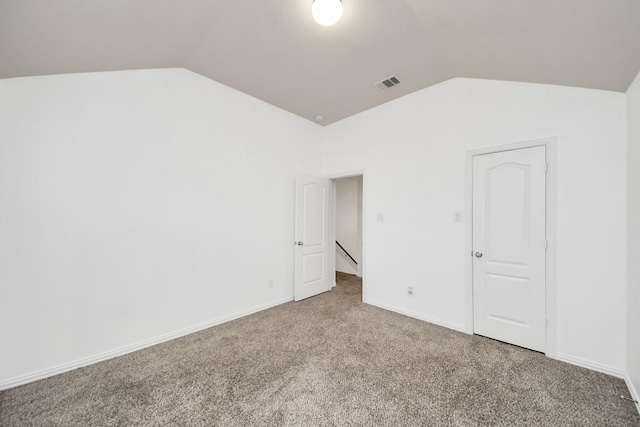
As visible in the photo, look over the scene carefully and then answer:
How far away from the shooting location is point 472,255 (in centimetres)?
268

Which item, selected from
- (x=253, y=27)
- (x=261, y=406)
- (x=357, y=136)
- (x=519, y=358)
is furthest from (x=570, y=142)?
(x=261, y=406)

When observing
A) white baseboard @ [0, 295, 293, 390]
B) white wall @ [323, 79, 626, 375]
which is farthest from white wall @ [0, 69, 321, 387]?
white wall @ [323, 79, 626, 375]

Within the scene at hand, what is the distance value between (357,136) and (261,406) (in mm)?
3542

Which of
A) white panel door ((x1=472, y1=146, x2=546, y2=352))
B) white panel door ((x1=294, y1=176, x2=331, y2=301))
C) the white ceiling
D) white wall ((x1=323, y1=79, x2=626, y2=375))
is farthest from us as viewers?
white panel door ((x1=294, y1=176, x2=331, y2=301))

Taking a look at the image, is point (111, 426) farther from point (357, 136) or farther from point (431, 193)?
point (357, 136)

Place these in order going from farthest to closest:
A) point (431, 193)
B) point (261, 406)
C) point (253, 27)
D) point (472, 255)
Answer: point (431, 193)
point (472, 255)
point (253, 27)
point (261, 406)

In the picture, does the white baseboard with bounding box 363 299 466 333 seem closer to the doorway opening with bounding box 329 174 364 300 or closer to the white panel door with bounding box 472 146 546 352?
the white panel door with bounding box 472 146 546 352

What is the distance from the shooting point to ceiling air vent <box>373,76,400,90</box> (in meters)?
2.88

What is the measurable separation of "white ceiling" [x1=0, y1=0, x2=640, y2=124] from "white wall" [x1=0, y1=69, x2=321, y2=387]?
1.04 ft

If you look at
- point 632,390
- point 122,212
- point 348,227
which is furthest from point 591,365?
point 122,212

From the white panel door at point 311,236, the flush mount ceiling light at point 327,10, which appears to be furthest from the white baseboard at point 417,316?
the flush mount ceiling light at point 327,10

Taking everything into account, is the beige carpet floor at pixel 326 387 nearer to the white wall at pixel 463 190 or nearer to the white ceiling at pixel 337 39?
the white wall at pixel 463 190

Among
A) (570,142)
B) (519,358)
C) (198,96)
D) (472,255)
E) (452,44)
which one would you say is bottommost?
(519,358)

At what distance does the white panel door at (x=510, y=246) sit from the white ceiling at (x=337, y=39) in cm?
83
